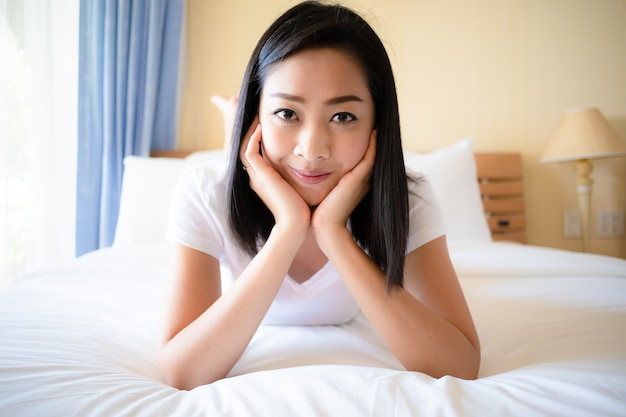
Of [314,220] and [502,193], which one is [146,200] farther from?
[502,193]

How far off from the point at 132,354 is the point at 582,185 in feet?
7.99

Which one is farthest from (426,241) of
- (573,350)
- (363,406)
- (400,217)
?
(363,406)

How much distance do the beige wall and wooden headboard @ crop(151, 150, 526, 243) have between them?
134mm

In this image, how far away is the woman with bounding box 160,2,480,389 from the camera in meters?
0.78

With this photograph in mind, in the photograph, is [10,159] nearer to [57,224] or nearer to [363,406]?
[57,224]

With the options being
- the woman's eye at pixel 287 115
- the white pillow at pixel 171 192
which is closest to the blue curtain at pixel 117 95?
the white pillow at pixel 171 192

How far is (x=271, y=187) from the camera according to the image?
0.94 meters

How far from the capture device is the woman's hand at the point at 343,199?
91 cm

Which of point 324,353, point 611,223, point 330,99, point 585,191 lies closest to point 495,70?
point 585,191

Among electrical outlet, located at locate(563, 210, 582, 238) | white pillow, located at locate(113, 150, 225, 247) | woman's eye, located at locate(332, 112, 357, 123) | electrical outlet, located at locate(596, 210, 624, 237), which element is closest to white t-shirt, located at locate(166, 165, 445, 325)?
woman's eye, located at locate(332, 112, 357, 123)

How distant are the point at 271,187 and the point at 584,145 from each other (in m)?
2.01

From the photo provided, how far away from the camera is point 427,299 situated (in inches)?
37.6

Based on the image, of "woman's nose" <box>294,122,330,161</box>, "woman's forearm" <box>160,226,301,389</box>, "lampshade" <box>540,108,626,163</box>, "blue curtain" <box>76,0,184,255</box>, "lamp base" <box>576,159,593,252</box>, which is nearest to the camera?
"woman's forearm" <box>160,226,301,389</box>

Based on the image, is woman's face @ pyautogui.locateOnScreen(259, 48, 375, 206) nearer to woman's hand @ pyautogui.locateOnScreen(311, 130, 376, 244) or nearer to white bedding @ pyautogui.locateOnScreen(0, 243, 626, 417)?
woman's hand @ pyautogui.locateOnScreen(311, 130, 376, 244)
